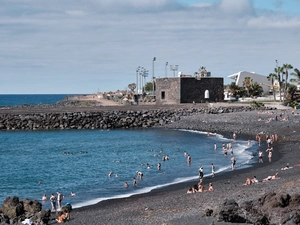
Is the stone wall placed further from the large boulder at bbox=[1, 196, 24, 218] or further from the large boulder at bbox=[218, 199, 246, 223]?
the large boulder at bbox=[218, 199, 246, 223]

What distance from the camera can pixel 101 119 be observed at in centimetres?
7662

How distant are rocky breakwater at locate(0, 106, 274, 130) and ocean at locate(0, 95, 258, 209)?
150 inches

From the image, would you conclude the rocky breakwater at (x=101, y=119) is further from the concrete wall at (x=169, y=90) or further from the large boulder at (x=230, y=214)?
the large boulder at (x=230, y=214)

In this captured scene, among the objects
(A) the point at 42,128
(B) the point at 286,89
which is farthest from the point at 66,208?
(B) the point at 286,89

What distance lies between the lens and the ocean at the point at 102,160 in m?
32.8

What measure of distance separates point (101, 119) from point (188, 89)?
16.8m

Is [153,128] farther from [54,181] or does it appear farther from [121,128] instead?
[54,181]

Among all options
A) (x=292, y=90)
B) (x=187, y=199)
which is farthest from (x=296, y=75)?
(x=187, y=199)

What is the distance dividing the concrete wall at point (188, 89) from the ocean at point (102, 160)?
18.3 meters

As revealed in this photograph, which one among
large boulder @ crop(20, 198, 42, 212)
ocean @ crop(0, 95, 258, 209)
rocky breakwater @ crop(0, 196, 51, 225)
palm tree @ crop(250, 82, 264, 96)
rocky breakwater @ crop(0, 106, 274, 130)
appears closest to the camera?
rocky breakwater @ crop(0, 196, 51, 225)

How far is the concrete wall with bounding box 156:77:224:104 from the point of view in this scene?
85.6 m

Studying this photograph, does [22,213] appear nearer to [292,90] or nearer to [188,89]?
[188,89]

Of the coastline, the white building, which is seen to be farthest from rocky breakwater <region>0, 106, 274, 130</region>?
the white building

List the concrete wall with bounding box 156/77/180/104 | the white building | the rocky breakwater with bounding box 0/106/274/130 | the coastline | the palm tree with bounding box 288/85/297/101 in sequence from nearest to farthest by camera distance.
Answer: the coastline → the rocky breakwater with bounding box 0/106/274/130 → the concrete wall with bounding box 156/77/180/104 → the palm tree with bounding box 288/85/297/101 → the white building
